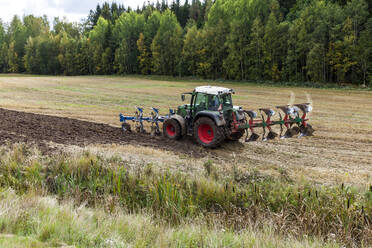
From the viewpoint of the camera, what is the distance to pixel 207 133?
10977mm

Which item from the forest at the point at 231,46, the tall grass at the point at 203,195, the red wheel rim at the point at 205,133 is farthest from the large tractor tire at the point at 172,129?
the forest at the point at 231,46

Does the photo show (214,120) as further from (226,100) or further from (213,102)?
(226,100)

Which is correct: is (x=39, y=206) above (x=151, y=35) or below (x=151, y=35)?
below

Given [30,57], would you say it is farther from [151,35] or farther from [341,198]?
[341,198]

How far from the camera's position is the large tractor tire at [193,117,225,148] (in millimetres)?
10523

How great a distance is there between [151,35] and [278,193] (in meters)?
72.0

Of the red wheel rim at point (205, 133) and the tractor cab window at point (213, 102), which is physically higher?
the tractor cab window at point (213, 102)

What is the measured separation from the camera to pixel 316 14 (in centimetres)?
4322

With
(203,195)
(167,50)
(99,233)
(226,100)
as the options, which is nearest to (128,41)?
(167,50)

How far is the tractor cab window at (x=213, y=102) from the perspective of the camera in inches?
432

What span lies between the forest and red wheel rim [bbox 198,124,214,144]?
113ft

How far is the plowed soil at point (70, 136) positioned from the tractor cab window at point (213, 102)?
144 cm

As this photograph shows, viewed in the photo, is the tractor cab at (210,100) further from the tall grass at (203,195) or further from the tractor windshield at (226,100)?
the tall grass at (203,195)

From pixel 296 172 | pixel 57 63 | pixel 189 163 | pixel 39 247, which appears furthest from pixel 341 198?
pixel 57 63
